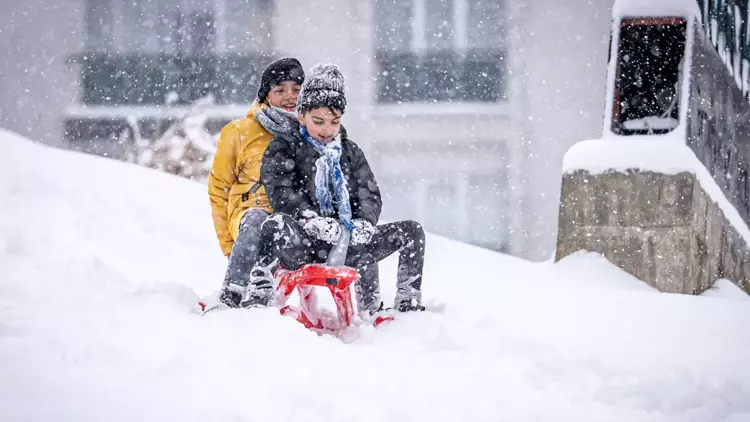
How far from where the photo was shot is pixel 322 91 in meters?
3.84

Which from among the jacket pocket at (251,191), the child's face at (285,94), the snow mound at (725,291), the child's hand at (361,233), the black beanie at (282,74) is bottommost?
the snow mound at (725,291)

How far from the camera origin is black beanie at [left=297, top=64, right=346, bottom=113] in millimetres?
3834

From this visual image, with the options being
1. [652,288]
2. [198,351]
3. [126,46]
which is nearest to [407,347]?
[198,351]

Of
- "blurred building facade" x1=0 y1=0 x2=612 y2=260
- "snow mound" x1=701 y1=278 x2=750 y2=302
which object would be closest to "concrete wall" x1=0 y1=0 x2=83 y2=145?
"blurred building facade" x1=0 y1=0 x2=612 y2=260

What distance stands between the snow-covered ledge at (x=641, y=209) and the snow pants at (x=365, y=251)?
91.0 inches

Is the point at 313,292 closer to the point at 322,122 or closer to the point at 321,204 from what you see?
the point at 321,204

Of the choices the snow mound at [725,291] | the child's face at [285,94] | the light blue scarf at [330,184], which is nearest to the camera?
the light blue scarf at [330,184]

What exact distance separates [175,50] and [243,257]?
12754mm

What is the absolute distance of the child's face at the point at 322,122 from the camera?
3.84 m

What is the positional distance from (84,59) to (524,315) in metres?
13.4

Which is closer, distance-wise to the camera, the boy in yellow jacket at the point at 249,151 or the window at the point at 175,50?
the boy in yellow jacket at the point at 249,151

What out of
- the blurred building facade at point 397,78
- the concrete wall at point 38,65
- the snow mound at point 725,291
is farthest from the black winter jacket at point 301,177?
the concrete wall at point 38,65

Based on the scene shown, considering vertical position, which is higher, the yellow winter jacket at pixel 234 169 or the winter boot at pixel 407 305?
the yellow winter jacket at pixel 234 169

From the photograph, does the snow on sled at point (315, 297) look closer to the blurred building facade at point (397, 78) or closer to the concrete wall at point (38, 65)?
the blurred building facade at point (397, 78)
